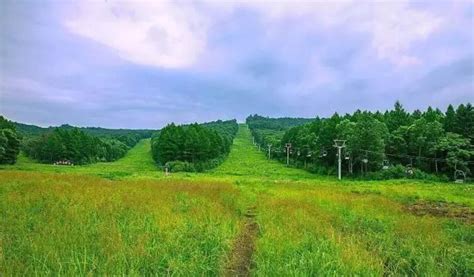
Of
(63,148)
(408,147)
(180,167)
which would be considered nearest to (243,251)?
(408,147)

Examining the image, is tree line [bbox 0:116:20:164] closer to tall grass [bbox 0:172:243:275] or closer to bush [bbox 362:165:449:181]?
bush [bbox 362:165:449:181]

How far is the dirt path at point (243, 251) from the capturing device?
8.96 meters

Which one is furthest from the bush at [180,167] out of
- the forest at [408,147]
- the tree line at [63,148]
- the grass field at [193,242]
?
the grass field at [193,242]

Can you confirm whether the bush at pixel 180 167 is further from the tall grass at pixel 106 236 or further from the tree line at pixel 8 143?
the tall grass at pixel 106 236

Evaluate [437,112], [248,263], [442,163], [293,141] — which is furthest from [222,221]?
[293,141]

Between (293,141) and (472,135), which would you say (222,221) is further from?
(293,141)

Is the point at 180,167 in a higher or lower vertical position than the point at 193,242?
lower

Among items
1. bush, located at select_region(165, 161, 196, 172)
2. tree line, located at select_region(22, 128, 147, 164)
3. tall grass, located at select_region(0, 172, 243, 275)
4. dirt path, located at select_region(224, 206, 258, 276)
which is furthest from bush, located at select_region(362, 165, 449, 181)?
tree line, located at select_region(22, 128, 147, 164)

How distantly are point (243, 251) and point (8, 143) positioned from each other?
73.4 meters

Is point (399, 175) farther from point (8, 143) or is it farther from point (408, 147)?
point (8, 143)

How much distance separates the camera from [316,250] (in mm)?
9875

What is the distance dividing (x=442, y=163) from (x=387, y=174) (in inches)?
323

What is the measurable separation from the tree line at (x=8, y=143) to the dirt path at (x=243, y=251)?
66.0 m

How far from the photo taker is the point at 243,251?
428 inches
